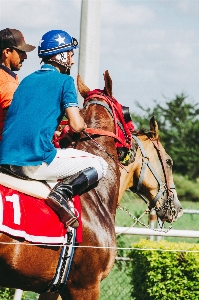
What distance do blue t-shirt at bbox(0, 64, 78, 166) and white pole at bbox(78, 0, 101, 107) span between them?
270 centimetres

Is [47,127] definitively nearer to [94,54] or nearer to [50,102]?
[50,102]

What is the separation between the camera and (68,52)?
5219 millimetres

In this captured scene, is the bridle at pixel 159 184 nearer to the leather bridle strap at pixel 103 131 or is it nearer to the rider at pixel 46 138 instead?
the leather bridle strap at pixel 103 131

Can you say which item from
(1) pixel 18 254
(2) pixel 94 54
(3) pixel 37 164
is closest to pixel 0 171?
(3) pixel 37 164

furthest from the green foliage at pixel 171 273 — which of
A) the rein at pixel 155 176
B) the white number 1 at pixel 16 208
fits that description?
the white number 1 at pixel 16 208

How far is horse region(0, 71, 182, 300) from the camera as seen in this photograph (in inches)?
187

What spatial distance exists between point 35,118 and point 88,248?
1.09 metres

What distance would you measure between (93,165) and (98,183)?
36 centimetres

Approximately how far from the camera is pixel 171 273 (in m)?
8.06

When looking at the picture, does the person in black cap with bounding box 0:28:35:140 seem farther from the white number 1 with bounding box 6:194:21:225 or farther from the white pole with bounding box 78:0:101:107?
the white pole with bounding box 78:0:101:107

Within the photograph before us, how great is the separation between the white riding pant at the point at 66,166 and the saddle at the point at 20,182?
0.05 metres

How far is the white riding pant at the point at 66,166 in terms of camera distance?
490 cm

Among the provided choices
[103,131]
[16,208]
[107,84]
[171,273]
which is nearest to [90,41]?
[107,84]

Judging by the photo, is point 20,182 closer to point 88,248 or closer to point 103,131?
point 88,248
